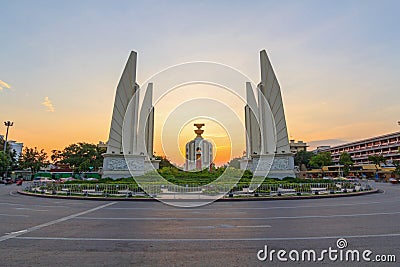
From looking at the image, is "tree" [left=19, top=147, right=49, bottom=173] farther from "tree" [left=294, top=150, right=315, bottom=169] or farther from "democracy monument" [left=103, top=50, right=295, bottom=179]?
"tree" [left=294, top=150, right=315, bottom=169]

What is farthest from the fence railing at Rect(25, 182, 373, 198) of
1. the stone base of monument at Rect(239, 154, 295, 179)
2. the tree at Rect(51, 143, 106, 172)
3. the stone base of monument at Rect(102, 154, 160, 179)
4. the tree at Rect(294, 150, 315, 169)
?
the tree at Rect(294, 150, 315, 169)

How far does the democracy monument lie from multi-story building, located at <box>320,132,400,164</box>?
38965 mm

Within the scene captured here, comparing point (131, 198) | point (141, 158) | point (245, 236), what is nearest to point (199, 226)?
point (245, 236)

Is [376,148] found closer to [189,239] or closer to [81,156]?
[81,156]

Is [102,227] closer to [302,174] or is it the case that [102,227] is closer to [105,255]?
[105,255]

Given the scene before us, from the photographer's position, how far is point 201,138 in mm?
36000

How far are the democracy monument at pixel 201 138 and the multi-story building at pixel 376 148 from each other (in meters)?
39.0

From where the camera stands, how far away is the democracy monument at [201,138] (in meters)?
29.6

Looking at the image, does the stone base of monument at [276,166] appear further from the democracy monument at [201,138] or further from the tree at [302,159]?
the tree at [302,159]

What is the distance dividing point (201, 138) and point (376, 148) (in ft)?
173

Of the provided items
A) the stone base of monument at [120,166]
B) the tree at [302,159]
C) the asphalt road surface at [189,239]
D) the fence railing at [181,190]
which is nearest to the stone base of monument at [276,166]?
the fence railing at [181,190]

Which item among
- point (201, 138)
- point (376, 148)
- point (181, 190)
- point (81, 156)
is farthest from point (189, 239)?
point (376, 148)

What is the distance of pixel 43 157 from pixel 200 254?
7173cm

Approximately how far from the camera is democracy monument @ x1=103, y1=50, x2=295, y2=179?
1166 inches
